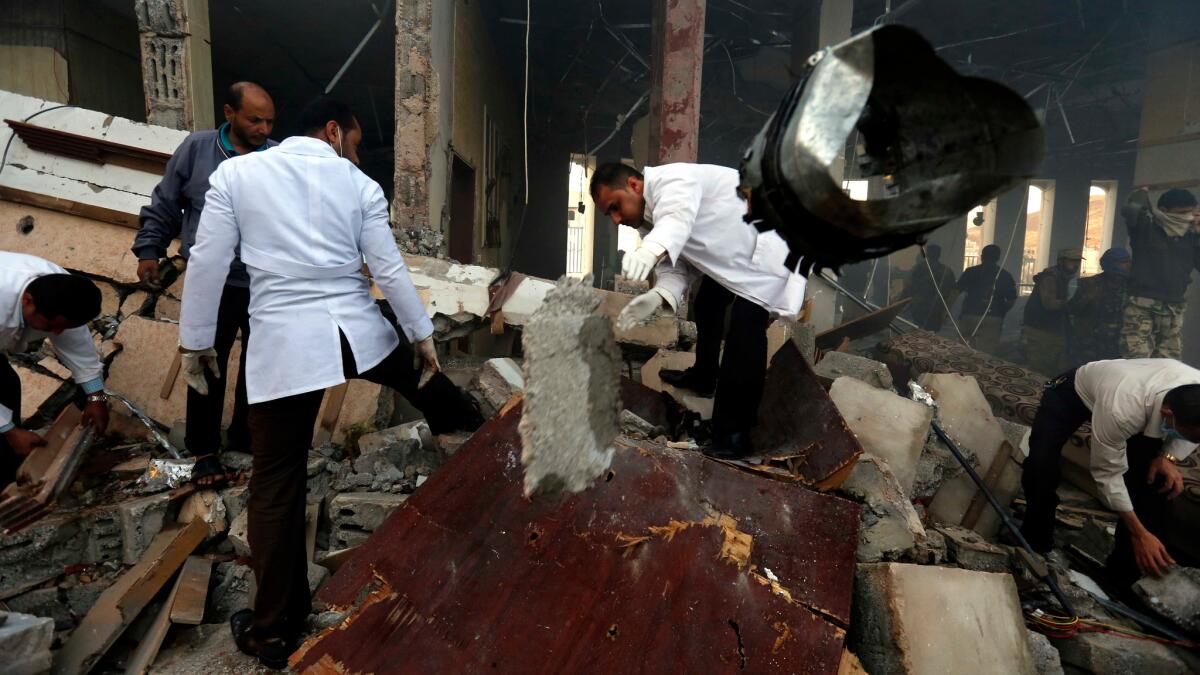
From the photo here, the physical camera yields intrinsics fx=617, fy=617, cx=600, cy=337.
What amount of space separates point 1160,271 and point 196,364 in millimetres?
8788

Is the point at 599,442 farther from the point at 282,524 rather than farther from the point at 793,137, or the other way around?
the point at 793,137

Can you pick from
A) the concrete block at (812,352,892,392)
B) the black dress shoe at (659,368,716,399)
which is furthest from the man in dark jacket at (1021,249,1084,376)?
the black dress shoe at (659,368,716,399)

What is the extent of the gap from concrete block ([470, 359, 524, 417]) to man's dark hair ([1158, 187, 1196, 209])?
7.47 metres

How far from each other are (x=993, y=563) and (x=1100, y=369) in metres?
1.31

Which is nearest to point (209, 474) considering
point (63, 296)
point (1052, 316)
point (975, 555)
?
point (63, 296)

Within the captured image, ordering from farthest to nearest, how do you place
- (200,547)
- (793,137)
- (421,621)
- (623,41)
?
(623,41)
(200,547)
(421,621)
(793,137)

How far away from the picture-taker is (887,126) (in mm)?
974

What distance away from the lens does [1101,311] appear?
7871 millimetres

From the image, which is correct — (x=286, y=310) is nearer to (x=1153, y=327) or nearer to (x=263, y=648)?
(x=263, y=648)

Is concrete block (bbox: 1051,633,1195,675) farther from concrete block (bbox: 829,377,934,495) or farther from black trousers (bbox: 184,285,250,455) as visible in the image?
black trousers (bbox: 184,285,250,455)

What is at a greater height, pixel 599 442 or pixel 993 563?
pixel 599 442

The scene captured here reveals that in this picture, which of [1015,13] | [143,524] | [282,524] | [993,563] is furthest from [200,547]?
[1015,13]

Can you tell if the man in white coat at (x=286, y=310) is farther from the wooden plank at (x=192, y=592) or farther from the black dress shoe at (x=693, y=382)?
the black dress shoe at (x=693, y=382)

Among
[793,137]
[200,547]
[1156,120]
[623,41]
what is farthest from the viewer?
[623,41]
